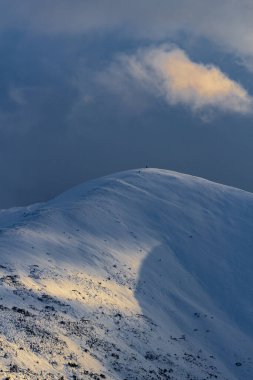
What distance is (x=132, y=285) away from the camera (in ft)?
157

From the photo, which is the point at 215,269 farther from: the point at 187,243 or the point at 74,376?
the point at 74,376

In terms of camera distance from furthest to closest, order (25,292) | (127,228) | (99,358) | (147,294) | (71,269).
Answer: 1. (127,228)
2. (147,294)
3. (71,269)
4. (25,292)
5. (99,358)

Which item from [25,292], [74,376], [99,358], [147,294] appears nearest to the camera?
[74,376]

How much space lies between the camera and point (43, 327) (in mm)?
32969

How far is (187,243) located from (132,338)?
2454 cm

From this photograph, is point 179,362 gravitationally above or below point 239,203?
below

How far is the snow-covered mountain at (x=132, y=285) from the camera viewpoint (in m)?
32.2

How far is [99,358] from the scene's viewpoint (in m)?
32.3

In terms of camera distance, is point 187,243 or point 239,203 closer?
point 187,243

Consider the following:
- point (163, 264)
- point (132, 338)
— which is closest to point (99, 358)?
point (132, 338)

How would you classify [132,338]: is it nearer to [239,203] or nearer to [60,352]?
[60,352]

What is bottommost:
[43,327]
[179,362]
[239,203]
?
[179,362]

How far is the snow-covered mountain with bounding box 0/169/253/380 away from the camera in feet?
106

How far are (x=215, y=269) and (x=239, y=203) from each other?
62.3 feet
